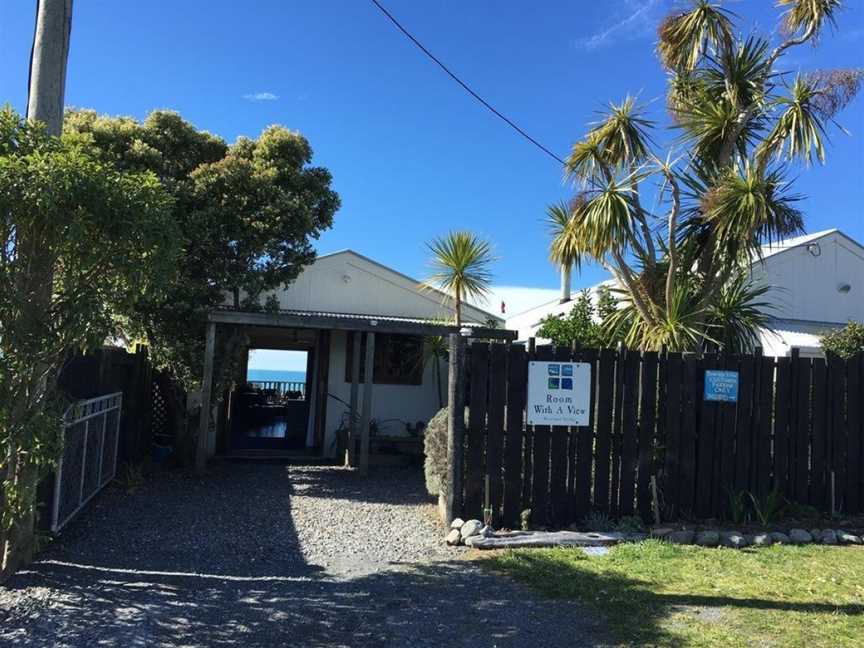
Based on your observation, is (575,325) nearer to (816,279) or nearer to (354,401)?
(354,401)

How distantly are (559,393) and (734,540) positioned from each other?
6.78 ft

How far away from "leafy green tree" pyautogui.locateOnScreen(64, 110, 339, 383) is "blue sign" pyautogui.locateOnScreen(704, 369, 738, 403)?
225 inches

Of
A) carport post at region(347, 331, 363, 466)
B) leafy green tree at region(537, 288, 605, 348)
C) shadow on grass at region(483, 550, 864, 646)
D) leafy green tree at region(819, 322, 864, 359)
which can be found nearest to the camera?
shadow on grass at region(483, 550, 864, 646)

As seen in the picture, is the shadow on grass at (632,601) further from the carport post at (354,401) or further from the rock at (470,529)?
the carport post at (354,401)

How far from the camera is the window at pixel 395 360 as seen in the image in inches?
507

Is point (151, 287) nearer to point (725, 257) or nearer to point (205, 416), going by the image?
point (205, 416)

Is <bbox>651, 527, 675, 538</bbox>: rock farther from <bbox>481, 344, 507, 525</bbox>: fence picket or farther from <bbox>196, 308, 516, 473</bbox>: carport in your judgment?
<bbox>196, 308, 516, 473</bbox>: carport

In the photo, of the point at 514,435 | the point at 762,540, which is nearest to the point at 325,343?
the point at 514,435

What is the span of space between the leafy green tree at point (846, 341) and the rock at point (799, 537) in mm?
4229

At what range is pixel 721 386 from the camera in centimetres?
704

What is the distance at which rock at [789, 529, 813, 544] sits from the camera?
21.5 ft

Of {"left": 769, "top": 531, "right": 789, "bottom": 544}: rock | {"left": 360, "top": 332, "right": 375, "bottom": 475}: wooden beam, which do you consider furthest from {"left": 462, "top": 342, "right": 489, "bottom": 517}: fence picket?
{"left": 360, "top": 332, "right": 375, "bottom": 475}: wooden beam

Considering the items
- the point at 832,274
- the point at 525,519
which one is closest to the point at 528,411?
the point at 525,519

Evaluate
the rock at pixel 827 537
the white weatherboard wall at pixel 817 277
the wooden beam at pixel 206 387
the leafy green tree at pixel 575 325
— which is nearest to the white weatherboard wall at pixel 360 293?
the leafy green tree at pixel 575 325
